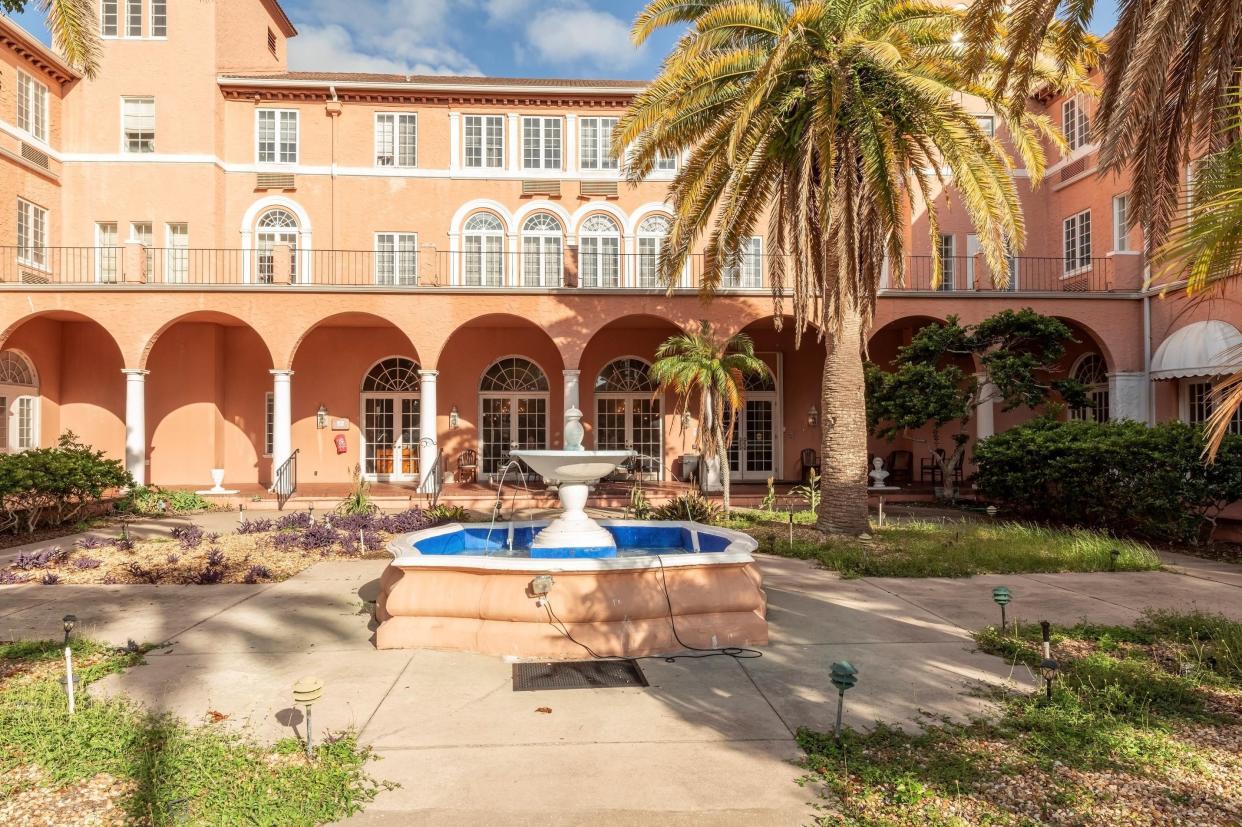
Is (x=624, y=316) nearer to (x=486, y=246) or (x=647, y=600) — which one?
(x=486, y=246)

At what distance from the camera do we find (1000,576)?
29.5ft

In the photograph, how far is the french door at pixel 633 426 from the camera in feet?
66.3

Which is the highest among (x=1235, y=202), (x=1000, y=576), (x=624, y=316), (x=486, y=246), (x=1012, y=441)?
(x=486, y=246)

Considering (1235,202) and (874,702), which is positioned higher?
(1235,202)

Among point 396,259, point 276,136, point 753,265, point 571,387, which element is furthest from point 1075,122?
point 276,136

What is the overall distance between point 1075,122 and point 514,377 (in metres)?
16.3

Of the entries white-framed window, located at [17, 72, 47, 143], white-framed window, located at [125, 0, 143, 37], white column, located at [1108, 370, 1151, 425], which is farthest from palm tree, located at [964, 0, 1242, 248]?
white-framed window, located at [125, 0, 143, 37]

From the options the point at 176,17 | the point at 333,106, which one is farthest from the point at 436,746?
the point at 176,17

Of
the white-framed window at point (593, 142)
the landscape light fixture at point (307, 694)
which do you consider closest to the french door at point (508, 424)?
the white-framed window at point (593, 142)

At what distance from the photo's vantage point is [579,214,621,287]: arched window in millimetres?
19719

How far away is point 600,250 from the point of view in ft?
65.6

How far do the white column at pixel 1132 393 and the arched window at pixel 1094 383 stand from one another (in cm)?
89

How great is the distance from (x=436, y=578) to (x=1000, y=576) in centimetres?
697

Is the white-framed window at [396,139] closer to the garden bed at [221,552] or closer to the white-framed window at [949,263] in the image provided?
the garden bed at [221,552]
